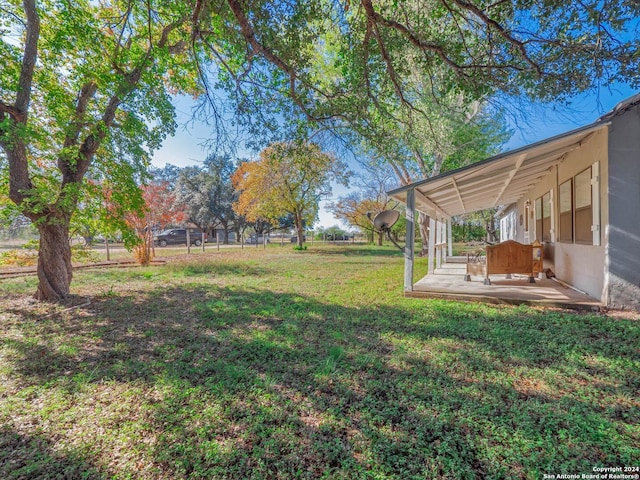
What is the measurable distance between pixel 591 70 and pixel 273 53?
4.84 meters

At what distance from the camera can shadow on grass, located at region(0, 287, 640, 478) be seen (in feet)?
5.95

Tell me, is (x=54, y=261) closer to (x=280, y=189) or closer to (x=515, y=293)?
(x=515, y=293)

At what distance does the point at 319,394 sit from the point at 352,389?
32cm

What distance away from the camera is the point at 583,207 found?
5.29m

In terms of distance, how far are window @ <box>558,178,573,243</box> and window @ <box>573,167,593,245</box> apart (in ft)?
0.75

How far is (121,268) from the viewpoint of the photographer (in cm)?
1060

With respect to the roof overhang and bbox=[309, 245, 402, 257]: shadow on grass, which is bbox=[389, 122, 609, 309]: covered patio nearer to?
the roof overhang

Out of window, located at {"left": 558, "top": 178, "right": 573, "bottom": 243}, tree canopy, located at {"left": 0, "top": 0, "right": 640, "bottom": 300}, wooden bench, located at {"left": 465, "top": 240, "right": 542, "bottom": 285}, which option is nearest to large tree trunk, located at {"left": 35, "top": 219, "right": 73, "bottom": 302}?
tree canopy, located at {"left": 0, "top": 0, "right": 640, "bottom": 300}

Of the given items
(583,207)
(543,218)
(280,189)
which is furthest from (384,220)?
(280,189)

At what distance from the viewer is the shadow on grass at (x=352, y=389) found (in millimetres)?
1814

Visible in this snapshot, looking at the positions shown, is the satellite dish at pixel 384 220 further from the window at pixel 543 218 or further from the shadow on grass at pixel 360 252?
the shadow on grass at pixel 360 252

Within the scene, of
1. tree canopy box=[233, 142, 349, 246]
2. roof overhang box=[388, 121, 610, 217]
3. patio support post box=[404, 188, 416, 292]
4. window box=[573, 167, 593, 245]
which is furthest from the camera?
tree canopy box=[233, 142, 349, 246]

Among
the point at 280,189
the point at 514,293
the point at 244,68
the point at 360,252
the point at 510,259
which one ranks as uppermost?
the point at 280,189

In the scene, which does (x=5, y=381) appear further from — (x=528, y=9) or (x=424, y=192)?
(x=528, y=9)
